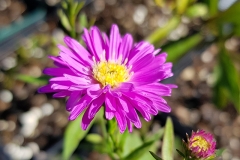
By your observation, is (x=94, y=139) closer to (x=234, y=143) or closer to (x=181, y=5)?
(x=181, y=5)

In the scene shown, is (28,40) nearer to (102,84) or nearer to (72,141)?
(72,141)

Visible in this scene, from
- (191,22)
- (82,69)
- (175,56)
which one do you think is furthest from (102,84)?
(191,22)

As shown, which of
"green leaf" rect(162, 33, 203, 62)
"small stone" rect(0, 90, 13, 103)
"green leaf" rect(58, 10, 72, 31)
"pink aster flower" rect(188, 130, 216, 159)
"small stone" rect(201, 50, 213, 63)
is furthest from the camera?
"small stone" rect(201, 50, 213, 63)

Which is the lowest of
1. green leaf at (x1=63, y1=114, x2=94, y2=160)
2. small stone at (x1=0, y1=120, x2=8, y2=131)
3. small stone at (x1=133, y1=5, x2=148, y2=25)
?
green leaf at (x1=63, y1=114, x2=94, y2=160)

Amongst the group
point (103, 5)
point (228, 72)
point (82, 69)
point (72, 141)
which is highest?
point (103, 5)

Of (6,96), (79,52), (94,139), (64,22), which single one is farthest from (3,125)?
(79,52)

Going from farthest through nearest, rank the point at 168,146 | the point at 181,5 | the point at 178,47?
the point at 181,5, the point at 178,47, the point at 168,146

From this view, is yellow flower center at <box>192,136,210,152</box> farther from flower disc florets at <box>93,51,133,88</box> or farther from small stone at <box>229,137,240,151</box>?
small stone at <box>229,137,240,151</box>

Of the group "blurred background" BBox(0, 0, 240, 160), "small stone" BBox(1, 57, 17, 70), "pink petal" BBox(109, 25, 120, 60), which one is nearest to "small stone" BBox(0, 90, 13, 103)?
"blurred background" BBox(0, 0, 240, 160)
